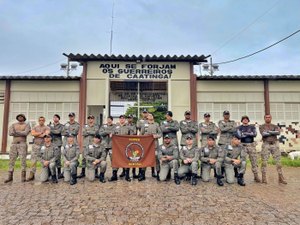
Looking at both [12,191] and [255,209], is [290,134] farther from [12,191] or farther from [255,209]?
[12,191]

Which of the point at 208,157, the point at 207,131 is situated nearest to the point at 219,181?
the point at 208,157

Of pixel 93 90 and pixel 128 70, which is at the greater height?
pixel 128 70

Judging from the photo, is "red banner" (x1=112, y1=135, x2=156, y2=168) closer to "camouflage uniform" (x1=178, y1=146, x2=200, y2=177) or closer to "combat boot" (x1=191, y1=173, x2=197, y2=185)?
"camouflage uniform" (x1=178, y1=146, x2=200, y2=177)

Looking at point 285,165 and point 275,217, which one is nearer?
point 275,217

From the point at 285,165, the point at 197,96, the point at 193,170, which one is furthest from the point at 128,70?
the point at 285,165

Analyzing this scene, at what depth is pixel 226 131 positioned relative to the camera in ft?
23.8

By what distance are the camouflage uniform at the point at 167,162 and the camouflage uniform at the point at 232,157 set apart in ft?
4.12

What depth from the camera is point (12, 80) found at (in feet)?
39.5

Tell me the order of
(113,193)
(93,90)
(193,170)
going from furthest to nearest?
(93,90)
(193,170)
(113,193)

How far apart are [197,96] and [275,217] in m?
8.23

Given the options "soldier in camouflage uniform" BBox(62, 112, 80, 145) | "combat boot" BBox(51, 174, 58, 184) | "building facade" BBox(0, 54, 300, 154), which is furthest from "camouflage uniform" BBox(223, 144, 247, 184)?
"building facade" BBox(0, 54, 300, 154)

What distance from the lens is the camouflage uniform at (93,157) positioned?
21.9ft

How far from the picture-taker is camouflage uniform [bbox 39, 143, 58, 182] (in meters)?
6.59

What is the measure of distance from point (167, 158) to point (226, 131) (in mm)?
1844
